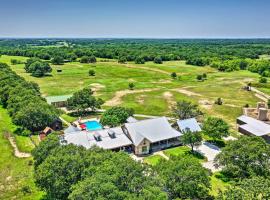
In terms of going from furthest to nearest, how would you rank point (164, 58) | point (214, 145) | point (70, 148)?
point (164, 58) → point (214, 145) → point (70, 148)

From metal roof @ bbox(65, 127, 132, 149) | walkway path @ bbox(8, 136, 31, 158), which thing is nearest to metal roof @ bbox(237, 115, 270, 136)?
metal roof @ bbox(65, 127, 132, 149)

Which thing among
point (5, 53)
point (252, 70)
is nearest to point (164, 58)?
point (252, 70)

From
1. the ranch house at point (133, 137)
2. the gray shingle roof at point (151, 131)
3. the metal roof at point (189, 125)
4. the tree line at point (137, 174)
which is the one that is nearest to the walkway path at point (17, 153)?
the ranch house at point (133, 137)

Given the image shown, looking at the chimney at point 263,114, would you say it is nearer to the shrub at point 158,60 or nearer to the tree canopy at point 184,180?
the tree canopy at point 184,180

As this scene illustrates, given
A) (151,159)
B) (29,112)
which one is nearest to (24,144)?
(29,112)

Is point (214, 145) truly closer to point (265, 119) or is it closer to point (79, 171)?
point (265, 119)

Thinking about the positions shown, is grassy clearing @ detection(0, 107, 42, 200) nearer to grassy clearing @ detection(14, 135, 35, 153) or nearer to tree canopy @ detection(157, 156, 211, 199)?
grassy clearing @ detection(14, 135, 35, 153)

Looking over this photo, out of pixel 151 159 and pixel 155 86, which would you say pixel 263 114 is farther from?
pixel 155 86
